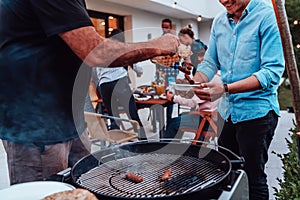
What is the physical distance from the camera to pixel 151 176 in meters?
1.24

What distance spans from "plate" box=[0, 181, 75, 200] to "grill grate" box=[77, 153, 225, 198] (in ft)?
0.56

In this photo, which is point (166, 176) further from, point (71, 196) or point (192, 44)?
point (192, 44)

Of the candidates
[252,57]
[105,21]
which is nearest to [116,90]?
[252,57]

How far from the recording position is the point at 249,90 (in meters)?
1.67

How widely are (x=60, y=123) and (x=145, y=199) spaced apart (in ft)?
2.02

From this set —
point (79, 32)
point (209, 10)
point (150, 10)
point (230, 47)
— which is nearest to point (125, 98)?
point (230, 47)

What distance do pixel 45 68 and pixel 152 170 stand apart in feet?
2.03

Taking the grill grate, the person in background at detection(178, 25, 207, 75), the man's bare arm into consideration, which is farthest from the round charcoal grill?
the person in background at detection(178, 25, 207, 75)

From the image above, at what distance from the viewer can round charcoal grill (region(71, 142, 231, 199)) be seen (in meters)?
1.07

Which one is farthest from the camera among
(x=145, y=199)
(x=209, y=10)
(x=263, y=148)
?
(x=209, y=10)

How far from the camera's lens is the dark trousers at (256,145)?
179cm

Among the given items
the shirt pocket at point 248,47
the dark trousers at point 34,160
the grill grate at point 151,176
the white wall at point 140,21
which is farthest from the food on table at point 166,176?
the white wall at point 140,21

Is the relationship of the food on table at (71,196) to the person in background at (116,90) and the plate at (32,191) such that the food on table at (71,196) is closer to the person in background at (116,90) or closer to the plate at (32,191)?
the plate at (32,191)

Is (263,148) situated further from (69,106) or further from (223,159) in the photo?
(69,106)
